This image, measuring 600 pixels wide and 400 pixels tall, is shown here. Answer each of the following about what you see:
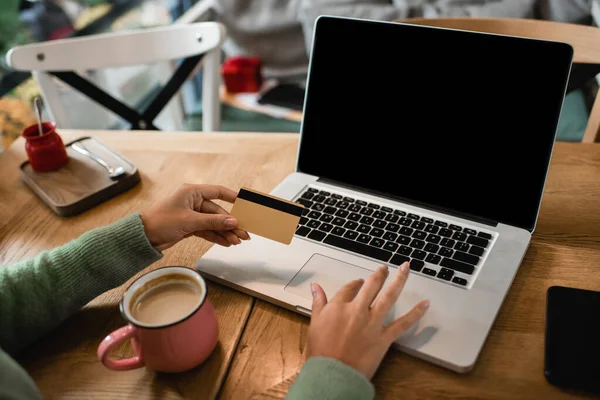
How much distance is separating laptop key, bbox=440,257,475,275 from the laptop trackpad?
0.34ft

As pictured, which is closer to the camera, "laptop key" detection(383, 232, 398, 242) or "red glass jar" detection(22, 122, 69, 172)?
"laptop key" detection(383, 232, 398, 242)

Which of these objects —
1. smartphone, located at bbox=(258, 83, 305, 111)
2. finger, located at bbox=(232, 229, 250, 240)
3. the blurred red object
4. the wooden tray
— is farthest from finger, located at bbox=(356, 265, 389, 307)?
the blurred red object

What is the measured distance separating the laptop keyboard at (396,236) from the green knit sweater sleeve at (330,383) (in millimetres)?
209

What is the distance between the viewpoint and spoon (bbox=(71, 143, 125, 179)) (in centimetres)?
97

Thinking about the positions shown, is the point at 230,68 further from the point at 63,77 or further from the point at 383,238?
the point at 383,238

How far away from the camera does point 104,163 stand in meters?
1.02

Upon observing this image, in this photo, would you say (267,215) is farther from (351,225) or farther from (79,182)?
(79,182)

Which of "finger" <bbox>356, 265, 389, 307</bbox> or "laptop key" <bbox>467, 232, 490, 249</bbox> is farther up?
"finger" <bbox>356, 265, 389, 307</bbox>

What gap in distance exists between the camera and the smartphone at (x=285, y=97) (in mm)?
1940

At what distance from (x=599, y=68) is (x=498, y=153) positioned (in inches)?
35.5

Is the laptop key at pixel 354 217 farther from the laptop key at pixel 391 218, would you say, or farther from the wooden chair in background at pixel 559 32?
the wooden chair in background at pixel 559 32

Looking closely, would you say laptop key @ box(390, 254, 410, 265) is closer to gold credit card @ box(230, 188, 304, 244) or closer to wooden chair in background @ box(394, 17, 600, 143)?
gold credit card @ box(230, 188, 304, 244)

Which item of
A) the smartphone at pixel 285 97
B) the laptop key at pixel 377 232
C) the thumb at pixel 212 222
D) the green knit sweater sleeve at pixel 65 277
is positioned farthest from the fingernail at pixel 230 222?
the smartphone at pixel 285 97

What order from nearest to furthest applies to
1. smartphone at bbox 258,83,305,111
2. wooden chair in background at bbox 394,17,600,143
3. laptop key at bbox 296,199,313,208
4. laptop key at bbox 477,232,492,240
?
1. laptop key at bbox 477,232,492,240
2. laptop key at bbox 296,199,313,208
3. wooden chair in background at bbox 394,17,600,143
4. smartphone at bbox 258,83,305,111
